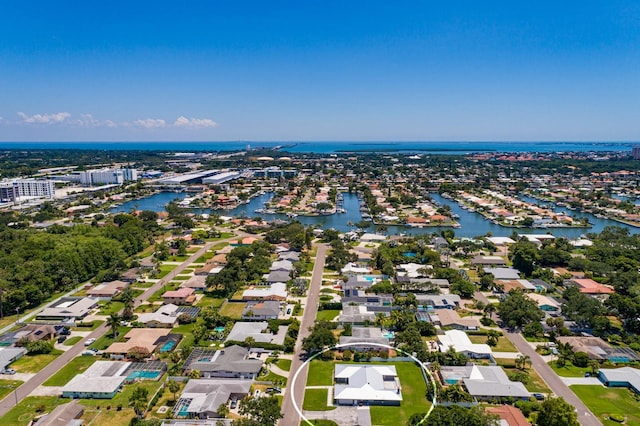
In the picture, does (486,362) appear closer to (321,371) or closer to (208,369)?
(321,371)

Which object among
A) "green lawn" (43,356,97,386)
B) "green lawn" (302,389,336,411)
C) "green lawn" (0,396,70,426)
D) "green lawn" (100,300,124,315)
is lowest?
"green lawn" (302,389,336,411)

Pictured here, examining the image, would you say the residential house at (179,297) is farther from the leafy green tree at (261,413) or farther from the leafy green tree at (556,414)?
the leafy green tree at (556,414)

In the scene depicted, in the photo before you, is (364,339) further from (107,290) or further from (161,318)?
(107,290)

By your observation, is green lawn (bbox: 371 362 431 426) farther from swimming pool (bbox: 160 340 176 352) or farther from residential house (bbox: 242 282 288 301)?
swimming pool (bbox: 160 340 176 352)

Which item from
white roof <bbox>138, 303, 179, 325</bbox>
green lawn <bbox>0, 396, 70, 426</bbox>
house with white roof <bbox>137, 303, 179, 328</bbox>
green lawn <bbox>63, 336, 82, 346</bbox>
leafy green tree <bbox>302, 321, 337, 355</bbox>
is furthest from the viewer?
white roof <bbox>138, 303, 179, 325</bbox>

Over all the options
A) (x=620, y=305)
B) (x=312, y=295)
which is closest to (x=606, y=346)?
(x=620, y=305)

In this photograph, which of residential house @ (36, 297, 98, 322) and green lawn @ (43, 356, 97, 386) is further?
residential house @ (36, 297, 98, 322)

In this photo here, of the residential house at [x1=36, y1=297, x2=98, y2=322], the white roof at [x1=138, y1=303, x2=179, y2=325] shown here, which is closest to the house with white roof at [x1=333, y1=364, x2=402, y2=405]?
the white roof at [x1=138, y1=303, x2=179, y2=325]
